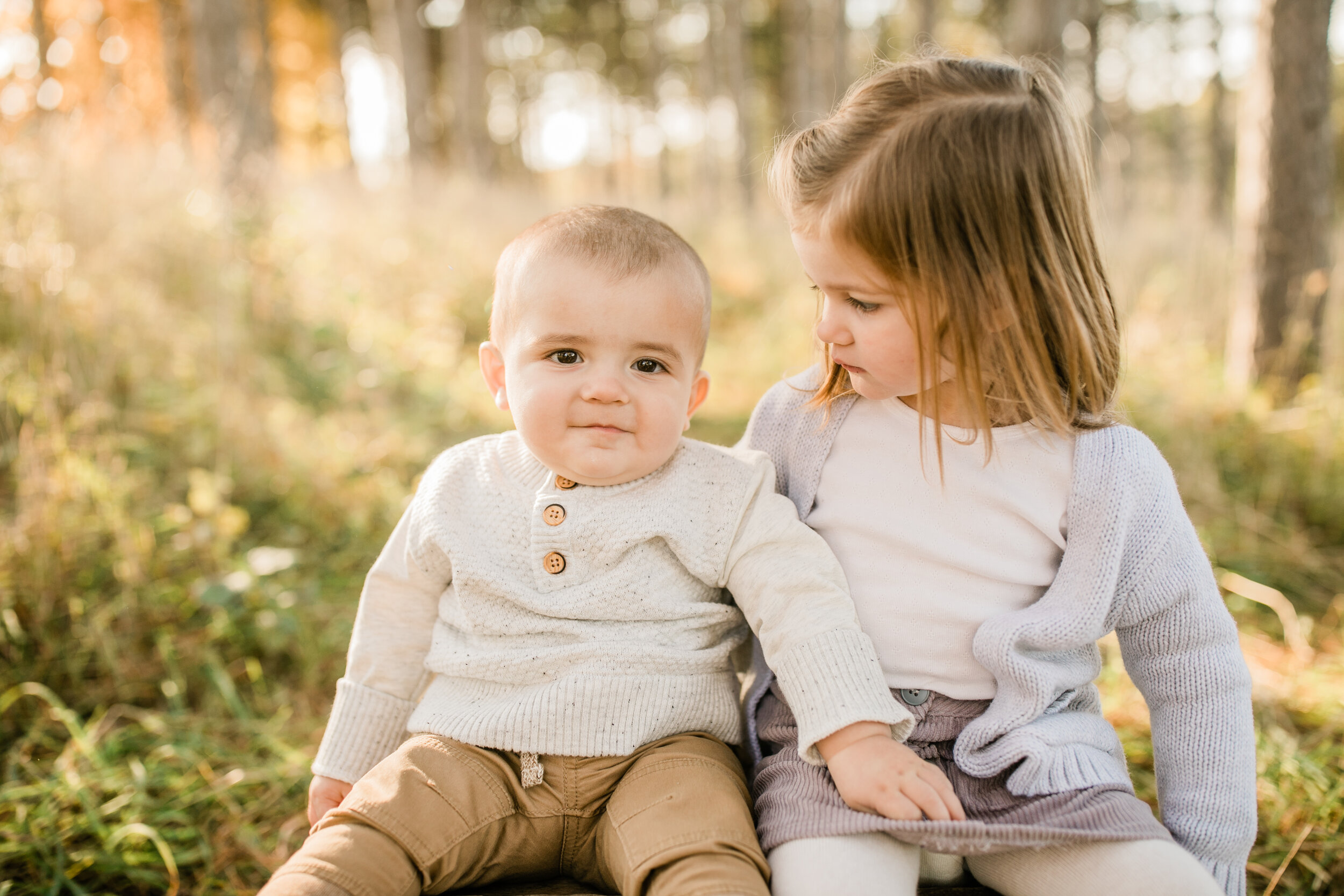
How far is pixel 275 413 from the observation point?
147 inches

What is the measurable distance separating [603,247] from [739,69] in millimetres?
13243

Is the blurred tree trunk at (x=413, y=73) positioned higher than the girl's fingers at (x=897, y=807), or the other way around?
the blurred tree trunk at (x=413, y=73)

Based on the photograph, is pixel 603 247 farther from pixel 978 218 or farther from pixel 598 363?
pixel 978 218

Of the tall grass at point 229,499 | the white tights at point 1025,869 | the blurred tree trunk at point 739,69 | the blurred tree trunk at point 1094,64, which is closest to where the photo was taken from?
the white tights at point 1025,869

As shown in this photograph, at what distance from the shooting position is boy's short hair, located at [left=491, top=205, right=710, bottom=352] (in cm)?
147

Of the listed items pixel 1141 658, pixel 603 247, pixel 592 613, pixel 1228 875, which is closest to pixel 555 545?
pixel 592 613

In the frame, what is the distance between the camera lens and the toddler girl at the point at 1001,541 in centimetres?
132

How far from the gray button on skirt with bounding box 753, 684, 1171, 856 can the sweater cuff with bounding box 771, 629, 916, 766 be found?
0.06 meters

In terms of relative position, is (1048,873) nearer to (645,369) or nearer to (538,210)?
(645,369)

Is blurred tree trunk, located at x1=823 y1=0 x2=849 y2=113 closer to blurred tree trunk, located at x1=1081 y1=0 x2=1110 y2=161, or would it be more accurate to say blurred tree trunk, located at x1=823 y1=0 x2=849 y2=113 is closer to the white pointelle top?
blurred tree trunk, located at x1=1081 y1=0 x2=1110 y2=161

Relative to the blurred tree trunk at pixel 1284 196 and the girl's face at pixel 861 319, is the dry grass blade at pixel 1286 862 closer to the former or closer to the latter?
the girl's face at pixel 861 319

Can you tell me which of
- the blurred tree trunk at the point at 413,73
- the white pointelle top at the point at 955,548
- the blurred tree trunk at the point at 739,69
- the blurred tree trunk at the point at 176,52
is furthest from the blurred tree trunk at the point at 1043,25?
the blurred tree trunk at the point at 176,52

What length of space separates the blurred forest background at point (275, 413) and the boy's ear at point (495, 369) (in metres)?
0.61

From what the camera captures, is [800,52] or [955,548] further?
[800,52]
